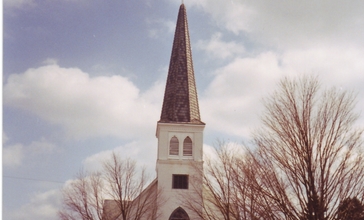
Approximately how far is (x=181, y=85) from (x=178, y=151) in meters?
5.29

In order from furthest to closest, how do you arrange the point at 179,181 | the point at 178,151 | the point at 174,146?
the point at 174,146
the point at 178,151
the point at 179,181

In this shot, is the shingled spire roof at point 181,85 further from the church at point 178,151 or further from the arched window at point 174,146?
the arched window at point 174,146

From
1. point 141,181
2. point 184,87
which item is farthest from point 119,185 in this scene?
A: point 184,87

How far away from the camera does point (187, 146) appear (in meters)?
31.9

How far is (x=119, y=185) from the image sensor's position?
26.3 meters

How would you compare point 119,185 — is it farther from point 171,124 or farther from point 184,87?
point 184,87

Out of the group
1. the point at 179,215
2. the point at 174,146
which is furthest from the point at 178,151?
the point at 179,215

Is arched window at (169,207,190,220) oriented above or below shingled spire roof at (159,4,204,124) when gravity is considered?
below

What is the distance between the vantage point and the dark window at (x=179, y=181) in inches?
1222

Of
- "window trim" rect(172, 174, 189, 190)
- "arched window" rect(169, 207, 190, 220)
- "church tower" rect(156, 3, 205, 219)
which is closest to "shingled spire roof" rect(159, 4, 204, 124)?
"church tower" rect(156, 3, 205, 219)

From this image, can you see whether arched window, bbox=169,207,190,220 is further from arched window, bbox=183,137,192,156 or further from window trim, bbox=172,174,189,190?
arched window, bbox=183,137,192,156

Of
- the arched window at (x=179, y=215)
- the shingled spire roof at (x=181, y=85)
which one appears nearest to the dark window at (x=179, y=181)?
the arched window at (x=179, y=215)

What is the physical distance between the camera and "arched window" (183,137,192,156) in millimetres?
31688

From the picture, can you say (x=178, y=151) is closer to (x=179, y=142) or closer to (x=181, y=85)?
(x=179, y=142)
